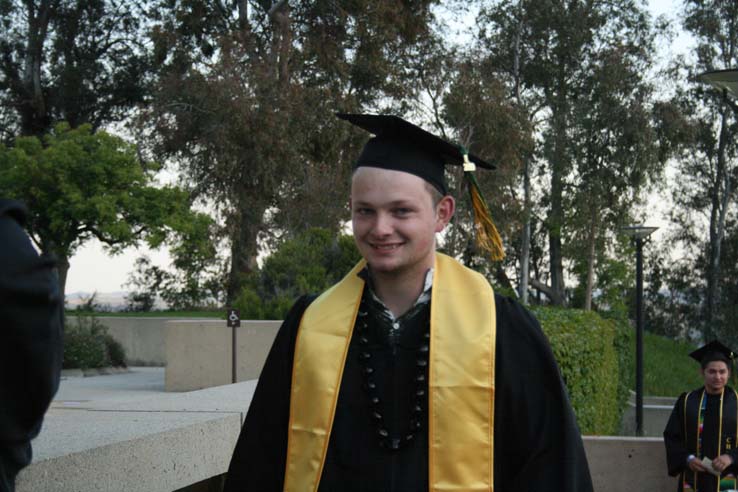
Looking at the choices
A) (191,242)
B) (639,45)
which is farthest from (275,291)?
(639,45)

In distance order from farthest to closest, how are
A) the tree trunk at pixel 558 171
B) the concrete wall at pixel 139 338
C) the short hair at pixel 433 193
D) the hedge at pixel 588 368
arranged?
the tree trunk at pixel 558 171
the concrete wall at pixel 139 338
the hedge at pixel 588 368
the short hair at pixel 433 193

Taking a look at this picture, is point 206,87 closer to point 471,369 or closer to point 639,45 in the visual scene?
point 639,45

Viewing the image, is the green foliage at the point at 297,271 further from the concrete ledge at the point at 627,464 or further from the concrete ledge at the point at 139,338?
the concrete ledge at the point at 627,464

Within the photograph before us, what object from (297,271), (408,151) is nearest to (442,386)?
(408,151)

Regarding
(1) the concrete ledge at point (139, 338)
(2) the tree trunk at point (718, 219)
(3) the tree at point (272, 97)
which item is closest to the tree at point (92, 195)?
(3) the tree at point (272, 97)

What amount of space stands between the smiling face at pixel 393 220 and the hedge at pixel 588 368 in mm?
5788

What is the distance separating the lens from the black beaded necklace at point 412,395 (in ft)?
9.11

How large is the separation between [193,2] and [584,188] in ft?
51.7

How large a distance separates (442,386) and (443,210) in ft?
1.79

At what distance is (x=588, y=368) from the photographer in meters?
11.1

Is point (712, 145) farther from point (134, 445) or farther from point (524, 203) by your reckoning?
point (134, 445)

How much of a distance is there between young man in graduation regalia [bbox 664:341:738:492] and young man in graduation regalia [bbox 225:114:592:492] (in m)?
5.92

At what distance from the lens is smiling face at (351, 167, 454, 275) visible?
2846 mm

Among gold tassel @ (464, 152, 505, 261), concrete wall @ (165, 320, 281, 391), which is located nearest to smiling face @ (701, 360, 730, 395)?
gold tassel @ (464, 152, 505, 261)
